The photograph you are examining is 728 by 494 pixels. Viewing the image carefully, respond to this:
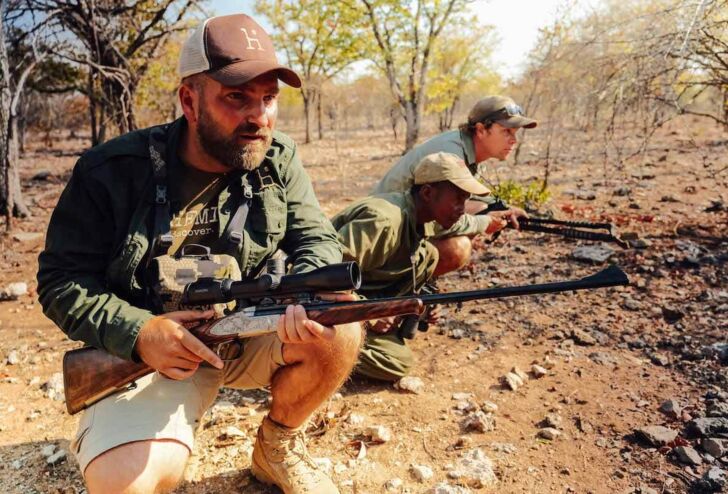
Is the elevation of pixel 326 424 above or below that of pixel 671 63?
below

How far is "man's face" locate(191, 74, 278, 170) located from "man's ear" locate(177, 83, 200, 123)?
40 mm

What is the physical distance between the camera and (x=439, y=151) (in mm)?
5223

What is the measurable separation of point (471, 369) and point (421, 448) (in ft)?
3.29

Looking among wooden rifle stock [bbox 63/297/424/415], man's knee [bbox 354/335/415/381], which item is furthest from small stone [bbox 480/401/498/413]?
wooden rifle stock [bbox 63/297/424/415]

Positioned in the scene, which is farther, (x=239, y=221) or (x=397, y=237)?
(x=397, y=237)

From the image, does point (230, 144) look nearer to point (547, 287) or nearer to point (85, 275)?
point (85, 275)

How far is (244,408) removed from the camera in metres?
3.40

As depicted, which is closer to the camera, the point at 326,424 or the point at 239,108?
the point at 239,108

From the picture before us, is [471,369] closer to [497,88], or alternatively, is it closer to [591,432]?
[591,432]

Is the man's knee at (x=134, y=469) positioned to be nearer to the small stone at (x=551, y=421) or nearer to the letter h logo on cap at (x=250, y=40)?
the letter h logo on cap at (x=250, y=40)

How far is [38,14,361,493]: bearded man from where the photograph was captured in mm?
2090

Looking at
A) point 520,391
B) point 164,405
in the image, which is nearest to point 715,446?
point 520,391

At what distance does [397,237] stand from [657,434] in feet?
6.46

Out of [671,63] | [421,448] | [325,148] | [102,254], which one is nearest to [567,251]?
[671,63]
